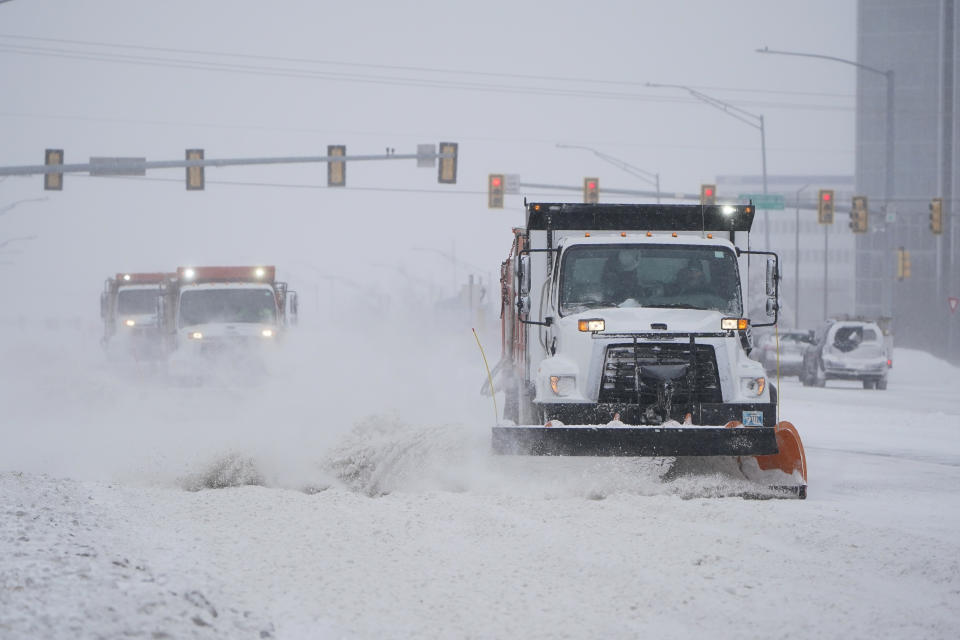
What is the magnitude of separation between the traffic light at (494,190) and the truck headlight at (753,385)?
28.6m

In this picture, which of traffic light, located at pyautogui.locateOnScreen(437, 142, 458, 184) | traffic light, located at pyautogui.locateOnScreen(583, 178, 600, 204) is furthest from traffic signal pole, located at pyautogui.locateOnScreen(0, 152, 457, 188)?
traffic light, located at pyautogui.locateOnScreen(583, 178, 600, 204)

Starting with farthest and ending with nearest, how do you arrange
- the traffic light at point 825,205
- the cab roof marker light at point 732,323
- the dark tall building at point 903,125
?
the dark tall building at point 903,125 < the traffic light at point 825,205 < the cab roof marker light at point 732,323

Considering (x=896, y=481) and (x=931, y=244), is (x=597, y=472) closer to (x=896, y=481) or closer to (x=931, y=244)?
(x=896, y=481)

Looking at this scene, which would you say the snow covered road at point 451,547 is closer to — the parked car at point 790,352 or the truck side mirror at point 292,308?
the truck side mirror at point 292,308

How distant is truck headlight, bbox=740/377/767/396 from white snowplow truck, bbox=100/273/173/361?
2477 cm

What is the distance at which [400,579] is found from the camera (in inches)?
293

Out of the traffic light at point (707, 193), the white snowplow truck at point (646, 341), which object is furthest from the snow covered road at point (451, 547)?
the traffic light at point (707, 193)

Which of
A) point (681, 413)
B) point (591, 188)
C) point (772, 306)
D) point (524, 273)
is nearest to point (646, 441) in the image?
point (681, 413)

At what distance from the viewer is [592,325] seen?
11195mm

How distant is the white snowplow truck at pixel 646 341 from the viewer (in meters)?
10.6

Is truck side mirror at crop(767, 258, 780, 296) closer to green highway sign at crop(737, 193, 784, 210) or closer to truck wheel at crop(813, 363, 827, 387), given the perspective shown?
truck wheel at crop(813, 363, 827, 387)

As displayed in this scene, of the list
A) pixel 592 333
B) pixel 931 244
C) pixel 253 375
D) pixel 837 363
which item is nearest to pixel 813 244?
pixel 931 244

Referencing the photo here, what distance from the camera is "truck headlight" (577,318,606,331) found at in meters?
11.2

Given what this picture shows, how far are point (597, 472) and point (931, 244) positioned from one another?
108 metres
